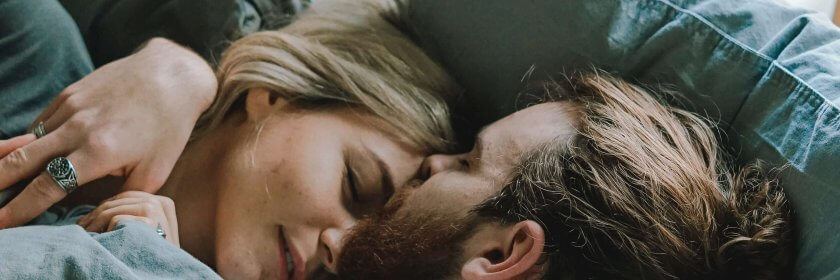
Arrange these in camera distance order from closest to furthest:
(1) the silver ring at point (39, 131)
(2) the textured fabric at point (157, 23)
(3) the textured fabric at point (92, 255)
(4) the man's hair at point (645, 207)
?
(3) the textured fabric at point (92, 255)
(4) the man's hair at point (645, 207)
(1) the silver ring at point (39, 131)
(2) the textured fabric at point (157, 23)

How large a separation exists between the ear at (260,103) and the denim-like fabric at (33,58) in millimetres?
223

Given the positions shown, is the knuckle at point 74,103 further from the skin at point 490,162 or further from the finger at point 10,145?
the skin at point 490,162

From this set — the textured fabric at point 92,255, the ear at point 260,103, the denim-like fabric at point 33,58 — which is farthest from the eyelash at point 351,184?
the denim-like fabric at point 33,58

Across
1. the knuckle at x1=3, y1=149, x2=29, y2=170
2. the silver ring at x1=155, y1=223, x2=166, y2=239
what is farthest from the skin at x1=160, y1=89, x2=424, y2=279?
the knuckle at x1=3, y1=149, x2=29, y2=170

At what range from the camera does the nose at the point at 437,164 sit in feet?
3.11

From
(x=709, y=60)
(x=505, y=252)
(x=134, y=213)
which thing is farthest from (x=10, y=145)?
(x=709, y=60)

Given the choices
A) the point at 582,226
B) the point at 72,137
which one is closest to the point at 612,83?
the point at 582,226

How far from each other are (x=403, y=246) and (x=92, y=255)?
11.9 inches

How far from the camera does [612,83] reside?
37.5 inches

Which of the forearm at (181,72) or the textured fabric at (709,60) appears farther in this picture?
the forearm at (181,72)

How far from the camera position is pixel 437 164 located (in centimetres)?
96

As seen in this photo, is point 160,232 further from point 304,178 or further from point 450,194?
point 450,194

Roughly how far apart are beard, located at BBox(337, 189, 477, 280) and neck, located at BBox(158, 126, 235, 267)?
218 millimetres

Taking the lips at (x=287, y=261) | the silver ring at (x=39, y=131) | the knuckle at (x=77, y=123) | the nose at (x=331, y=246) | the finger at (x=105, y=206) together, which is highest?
the knuckle at (x=77, y=123)
